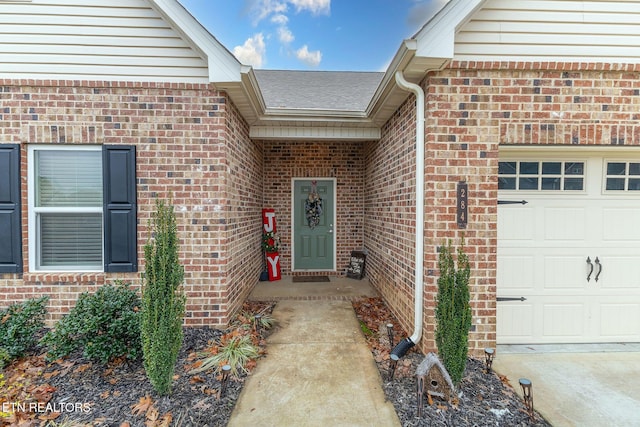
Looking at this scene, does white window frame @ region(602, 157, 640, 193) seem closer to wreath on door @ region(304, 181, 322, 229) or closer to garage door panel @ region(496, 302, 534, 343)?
garage door panel @ region(496, 302, 534, 343)

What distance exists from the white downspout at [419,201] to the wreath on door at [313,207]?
3513 mm

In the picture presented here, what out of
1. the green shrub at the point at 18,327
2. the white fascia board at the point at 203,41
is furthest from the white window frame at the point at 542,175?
the green shrub at the point at 18,327

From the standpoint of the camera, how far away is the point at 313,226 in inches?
257

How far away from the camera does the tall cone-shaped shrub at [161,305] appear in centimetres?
221

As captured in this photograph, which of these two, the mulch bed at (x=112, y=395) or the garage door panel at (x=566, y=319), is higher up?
the garage door panel at (x=566, y=319)

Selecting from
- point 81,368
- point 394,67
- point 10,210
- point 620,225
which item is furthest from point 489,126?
point 10,210

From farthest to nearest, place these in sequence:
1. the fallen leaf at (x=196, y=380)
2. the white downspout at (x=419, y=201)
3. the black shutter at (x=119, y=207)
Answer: the black shutter at (x=119, y=207) → the white downspout at (x=419, y=201) → the fallen leaf at (x=196, y=380)

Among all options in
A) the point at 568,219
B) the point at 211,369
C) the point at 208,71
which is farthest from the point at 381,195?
the point at 211,369

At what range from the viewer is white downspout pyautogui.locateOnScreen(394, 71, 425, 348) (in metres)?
3.09

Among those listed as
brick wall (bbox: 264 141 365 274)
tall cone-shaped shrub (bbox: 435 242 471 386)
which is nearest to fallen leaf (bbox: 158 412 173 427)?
tall cone-shaped shrub (bbox: 435 242 471 386)

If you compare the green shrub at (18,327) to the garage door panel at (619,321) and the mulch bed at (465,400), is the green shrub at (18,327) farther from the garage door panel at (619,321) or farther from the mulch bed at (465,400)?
the garage door panel at (619,321)

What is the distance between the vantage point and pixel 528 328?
3393 millimetres

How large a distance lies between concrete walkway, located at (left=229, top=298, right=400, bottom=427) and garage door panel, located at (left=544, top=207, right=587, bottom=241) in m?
2.58

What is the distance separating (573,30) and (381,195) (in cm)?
298
